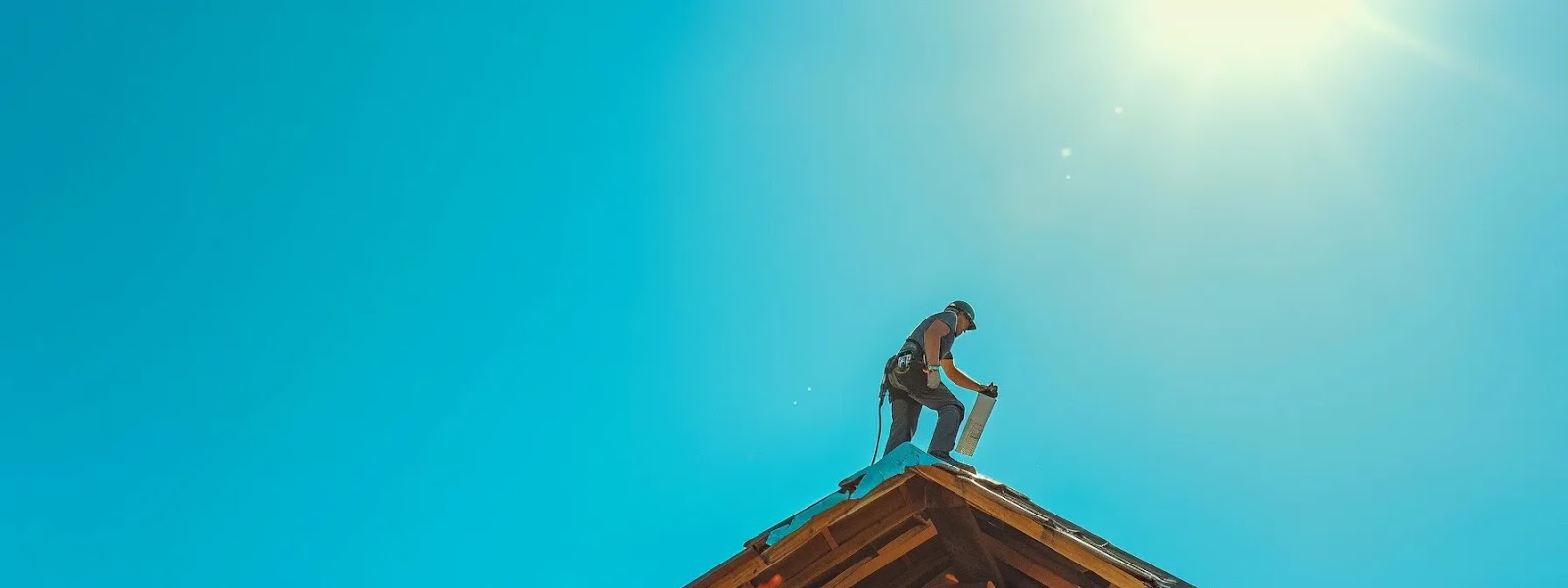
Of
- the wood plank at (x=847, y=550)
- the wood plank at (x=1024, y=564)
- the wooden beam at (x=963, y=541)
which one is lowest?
the wood plank at (x=1024, y=564)

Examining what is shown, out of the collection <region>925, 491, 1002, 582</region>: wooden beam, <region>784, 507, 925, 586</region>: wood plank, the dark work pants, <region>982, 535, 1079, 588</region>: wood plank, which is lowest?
<region>982, 535, 1079, 588</region>: wood plank

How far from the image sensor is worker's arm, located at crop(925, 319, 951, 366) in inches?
326

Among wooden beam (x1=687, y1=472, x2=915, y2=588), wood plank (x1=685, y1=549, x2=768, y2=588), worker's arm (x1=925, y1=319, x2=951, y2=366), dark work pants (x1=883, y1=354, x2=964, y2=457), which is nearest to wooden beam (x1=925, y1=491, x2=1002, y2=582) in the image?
wooden beam (x1=687, y1=472, x2=915, y2=588)

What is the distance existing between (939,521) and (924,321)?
9.55 ft

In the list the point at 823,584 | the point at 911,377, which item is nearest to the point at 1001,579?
the point at 823,584

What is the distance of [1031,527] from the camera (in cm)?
538

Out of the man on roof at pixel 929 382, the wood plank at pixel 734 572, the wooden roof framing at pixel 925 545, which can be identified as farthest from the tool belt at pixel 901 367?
the wood plank at pixel 734 572

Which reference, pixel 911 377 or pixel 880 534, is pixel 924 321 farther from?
pixel 880 534

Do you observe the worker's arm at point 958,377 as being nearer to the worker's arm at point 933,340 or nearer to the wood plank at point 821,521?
the worker's arm at point 933,340

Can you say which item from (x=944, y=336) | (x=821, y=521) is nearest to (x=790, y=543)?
(x=821, y=521)

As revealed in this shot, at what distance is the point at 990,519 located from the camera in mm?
5941

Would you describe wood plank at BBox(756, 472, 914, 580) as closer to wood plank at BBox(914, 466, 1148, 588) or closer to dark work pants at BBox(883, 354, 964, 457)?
wood plank at BBox(914, 466, 1148, 588)

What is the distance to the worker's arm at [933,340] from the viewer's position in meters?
8.28

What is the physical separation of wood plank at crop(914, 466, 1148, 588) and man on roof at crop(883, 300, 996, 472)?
229 cm
